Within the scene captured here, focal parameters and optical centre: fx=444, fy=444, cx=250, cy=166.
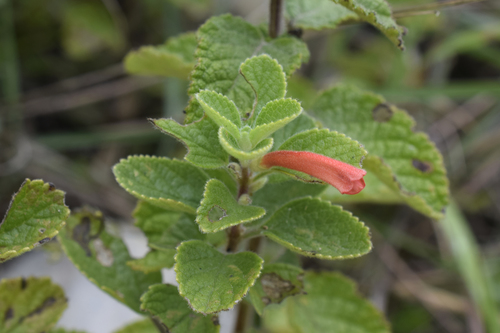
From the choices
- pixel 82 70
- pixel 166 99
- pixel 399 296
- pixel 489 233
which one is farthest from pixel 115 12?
pixel 489 233

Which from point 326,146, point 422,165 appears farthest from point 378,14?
point 422,165

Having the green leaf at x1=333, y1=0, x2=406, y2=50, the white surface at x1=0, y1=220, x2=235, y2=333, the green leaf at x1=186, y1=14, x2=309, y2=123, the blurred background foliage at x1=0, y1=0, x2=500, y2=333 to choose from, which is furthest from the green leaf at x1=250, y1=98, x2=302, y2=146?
the blurred background foliage at x1=0, y1=0, x2=500, y2=333

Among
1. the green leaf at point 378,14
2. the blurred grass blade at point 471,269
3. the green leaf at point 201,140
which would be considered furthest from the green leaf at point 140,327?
the blurred grass blade at point 471,269

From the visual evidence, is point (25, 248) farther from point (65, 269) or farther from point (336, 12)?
point (65, 269)

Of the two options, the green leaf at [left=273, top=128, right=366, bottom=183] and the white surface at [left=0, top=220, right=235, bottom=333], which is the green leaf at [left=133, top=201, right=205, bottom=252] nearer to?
the green leaf at [left=273, top=128, right=366, bottom=183]

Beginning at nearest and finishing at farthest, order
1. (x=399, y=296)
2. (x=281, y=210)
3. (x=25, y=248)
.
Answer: (x=25, y=248), (x=281, y=210), (x=399, y=296)

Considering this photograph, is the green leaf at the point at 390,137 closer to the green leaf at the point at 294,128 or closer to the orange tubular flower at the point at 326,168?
the green leaf at the point at 294,128
